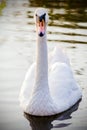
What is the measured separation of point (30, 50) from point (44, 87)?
14.7ft

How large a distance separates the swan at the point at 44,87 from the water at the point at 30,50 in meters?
0.13

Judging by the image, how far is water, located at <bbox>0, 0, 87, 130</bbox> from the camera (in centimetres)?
807

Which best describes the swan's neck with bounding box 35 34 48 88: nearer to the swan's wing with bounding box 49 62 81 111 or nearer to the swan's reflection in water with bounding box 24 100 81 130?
the swan's wing with bounding box 49 62 81 111

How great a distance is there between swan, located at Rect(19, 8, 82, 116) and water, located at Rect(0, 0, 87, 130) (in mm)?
134

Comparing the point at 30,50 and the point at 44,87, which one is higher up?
the point at 44,87

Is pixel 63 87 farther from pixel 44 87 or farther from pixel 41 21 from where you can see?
pixel 41 21

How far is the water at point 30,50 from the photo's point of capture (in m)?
8.07

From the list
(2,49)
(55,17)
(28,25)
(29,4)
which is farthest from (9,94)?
(29,4)

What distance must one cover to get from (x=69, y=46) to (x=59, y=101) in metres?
4.70

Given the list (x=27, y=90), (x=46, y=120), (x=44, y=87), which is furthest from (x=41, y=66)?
(x=46, y=120)

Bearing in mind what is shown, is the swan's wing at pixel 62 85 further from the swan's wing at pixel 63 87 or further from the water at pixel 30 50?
the water at pixel 30 50

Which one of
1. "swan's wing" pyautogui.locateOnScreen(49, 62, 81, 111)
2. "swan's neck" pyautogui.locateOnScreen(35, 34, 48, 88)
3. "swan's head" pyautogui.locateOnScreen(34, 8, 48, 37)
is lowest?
"swan's wing" pyautogui.locateOnScreen(49, 62, 81, 111)

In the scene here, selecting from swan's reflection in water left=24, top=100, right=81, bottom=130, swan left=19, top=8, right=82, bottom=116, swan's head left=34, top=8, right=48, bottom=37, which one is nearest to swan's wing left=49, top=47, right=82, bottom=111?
swan left=19, top=8, right=82, bottom=116

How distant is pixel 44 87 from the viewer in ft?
27.2
